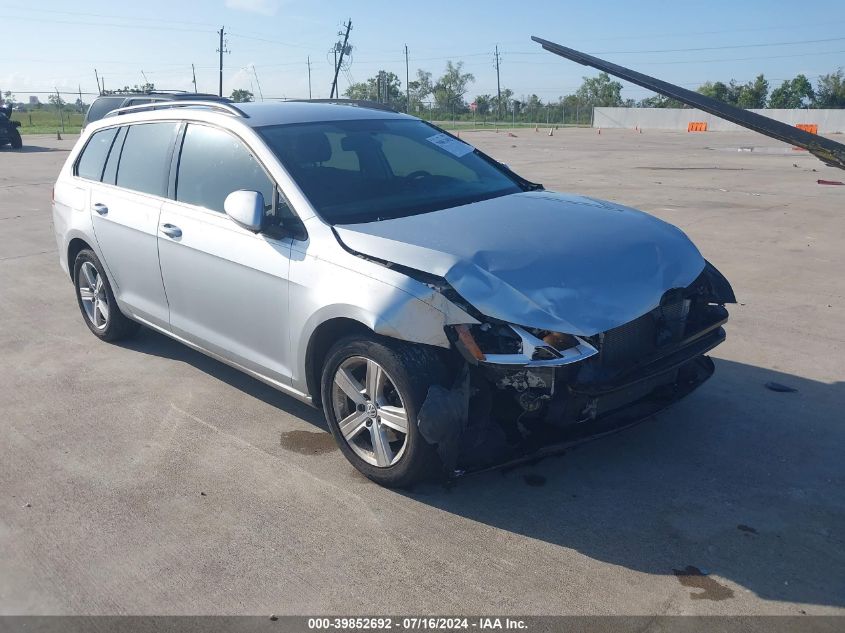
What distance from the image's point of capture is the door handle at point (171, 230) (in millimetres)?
4939

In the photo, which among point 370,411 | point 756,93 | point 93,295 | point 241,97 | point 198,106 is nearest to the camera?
point 370,411

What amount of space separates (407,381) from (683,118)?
6632cm

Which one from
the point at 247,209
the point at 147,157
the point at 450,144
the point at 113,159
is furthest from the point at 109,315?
the point at 450,144

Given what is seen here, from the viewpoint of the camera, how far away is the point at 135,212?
541 cm

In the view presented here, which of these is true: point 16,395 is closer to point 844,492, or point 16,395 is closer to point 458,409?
point 458,409

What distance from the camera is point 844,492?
3814mm

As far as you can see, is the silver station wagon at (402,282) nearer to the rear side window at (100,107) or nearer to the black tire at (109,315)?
the black tire at (109,315)

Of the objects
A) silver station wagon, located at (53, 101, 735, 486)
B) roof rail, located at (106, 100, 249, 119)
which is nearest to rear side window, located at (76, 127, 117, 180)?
roof rail, located at (106, 100, 249, 119)

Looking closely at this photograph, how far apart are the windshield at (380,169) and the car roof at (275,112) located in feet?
0.29

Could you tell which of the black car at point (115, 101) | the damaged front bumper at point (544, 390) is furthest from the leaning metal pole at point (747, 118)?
the black car at point (115, 101)

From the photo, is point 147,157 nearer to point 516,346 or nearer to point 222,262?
point 222,262

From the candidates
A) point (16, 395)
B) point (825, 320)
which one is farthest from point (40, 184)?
point (825, 320)

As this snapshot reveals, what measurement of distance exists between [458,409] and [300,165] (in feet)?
5.94

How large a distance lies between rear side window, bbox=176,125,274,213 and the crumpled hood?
835 millimetres
